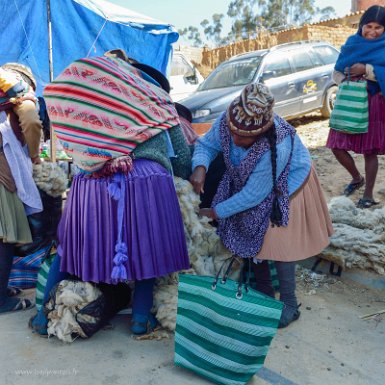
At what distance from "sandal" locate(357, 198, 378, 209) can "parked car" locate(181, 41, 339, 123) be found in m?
3.96

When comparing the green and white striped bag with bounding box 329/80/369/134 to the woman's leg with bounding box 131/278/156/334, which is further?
the green and white striped bag with bounding box 329/80/369/134

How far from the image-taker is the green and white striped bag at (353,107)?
163 inches

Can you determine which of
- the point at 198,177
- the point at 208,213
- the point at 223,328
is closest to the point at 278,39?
the point at 198,177

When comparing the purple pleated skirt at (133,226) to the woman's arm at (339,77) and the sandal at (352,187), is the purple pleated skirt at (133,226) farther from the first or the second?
the sandal at (352,187)

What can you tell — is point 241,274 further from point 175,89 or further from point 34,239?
point 175,89

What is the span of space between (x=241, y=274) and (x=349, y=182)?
8.44ft

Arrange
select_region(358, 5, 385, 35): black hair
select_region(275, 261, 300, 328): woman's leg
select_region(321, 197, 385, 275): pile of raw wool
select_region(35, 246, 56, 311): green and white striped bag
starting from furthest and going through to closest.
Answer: select_region(358, 5, 385, 35): black hair, select_region(321, 197, 385, 275): pile of raw wool, select_region(35, 246, 56, 311): green and white striped bag, select_region(275, 261, 300, 328): woman's leg

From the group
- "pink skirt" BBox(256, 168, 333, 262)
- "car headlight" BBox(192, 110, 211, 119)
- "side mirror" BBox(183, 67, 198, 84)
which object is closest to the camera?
"pink skirt" BBox(256, 168, 333, 262)

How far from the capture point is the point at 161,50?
25.3ft

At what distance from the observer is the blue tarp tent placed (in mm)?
6809

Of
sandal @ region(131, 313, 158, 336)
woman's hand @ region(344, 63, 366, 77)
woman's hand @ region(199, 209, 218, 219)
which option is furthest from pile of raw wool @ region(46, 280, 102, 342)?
woman's hand @ region(344, 63, 366, 77)

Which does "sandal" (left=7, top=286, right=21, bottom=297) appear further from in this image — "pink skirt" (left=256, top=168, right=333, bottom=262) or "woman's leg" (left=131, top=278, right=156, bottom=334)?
"pink skirt" (left=256, top=168, right=333, bottom=262)

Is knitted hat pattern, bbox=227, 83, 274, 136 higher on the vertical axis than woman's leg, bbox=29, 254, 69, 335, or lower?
higher

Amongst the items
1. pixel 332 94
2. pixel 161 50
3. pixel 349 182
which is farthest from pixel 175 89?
pixel 349 182
